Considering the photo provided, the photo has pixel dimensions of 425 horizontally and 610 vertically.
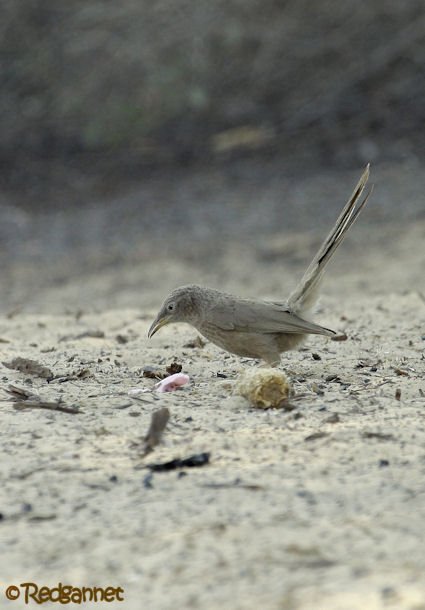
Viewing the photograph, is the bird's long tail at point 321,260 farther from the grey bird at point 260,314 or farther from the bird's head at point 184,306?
the bird's head at point 184,306

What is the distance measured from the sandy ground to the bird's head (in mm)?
287

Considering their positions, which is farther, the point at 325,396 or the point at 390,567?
the point at 325,396

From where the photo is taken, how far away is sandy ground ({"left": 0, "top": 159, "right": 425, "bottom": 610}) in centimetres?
320

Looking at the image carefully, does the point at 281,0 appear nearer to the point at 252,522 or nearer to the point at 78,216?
the point at 78,216

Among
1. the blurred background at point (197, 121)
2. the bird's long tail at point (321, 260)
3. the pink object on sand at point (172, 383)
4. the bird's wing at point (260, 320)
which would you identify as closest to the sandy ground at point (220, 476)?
the pink object on sand at point (172, 383)

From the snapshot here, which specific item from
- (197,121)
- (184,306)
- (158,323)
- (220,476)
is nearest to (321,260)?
(184,306)

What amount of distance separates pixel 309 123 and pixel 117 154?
3.30 meters

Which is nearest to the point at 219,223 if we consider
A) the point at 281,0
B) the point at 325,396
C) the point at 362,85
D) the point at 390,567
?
the point at 362,85

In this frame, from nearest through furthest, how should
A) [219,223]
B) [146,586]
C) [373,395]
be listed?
[146,586] < [373,395] < [219,223]

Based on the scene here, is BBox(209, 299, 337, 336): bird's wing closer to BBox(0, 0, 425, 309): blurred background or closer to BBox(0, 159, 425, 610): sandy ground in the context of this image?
BBox(0, 159, 425, 610): sandy ground

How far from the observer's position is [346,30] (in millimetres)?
18422

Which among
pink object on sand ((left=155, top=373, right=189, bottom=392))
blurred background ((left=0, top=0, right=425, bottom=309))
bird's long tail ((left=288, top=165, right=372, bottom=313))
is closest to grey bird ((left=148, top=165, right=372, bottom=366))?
bird's long tail ((left=288, top=165, right=372, bottom=313))

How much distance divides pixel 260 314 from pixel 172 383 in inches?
35.8

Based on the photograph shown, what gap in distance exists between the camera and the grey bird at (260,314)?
6230mm
